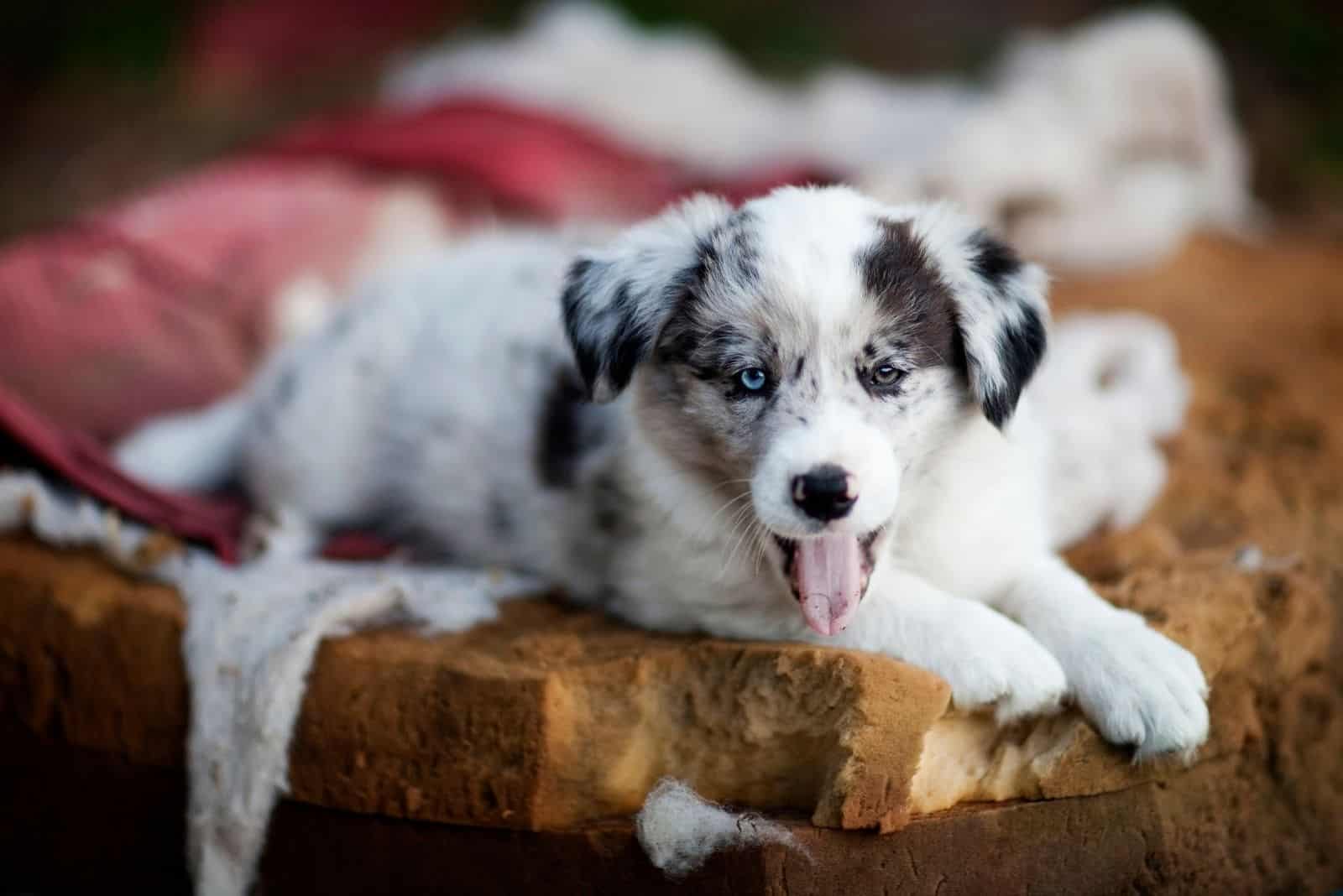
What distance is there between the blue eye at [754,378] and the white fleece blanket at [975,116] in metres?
2.56

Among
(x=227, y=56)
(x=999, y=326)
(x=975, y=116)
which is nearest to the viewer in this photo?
(x=999, y=326)

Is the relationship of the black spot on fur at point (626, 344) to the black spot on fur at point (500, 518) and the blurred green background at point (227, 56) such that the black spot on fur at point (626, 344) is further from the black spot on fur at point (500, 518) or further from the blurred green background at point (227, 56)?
the blurred green background at point (227, 56)

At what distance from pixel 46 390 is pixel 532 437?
7.23 feet

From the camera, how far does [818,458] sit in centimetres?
223

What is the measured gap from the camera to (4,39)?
24.7 ft

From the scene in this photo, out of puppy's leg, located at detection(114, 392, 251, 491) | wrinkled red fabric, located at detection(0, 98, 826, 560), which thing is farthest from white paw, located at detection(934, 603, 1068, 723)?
puppy's leg, located at detection(114, 392, 251, 491)

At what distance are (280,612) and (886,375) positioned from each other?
1.44 m

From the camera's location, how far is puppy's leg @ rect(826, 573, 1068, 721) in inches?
92.3

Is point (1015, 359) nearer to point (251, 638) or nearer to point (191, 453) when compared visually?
point (251, 638)

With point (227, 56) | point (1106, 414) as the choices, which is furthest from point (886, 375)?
point (227, 56)

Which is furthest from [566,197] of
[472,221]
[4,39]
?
[4,39]

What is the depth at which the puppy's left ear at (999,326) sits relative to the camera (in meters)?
2.53

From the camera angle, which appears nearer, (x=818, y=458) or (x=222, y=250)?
(x=818, y=458)

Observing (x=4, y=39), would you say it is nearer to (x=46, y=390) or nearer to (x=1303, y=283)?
(x=46, y=390)
